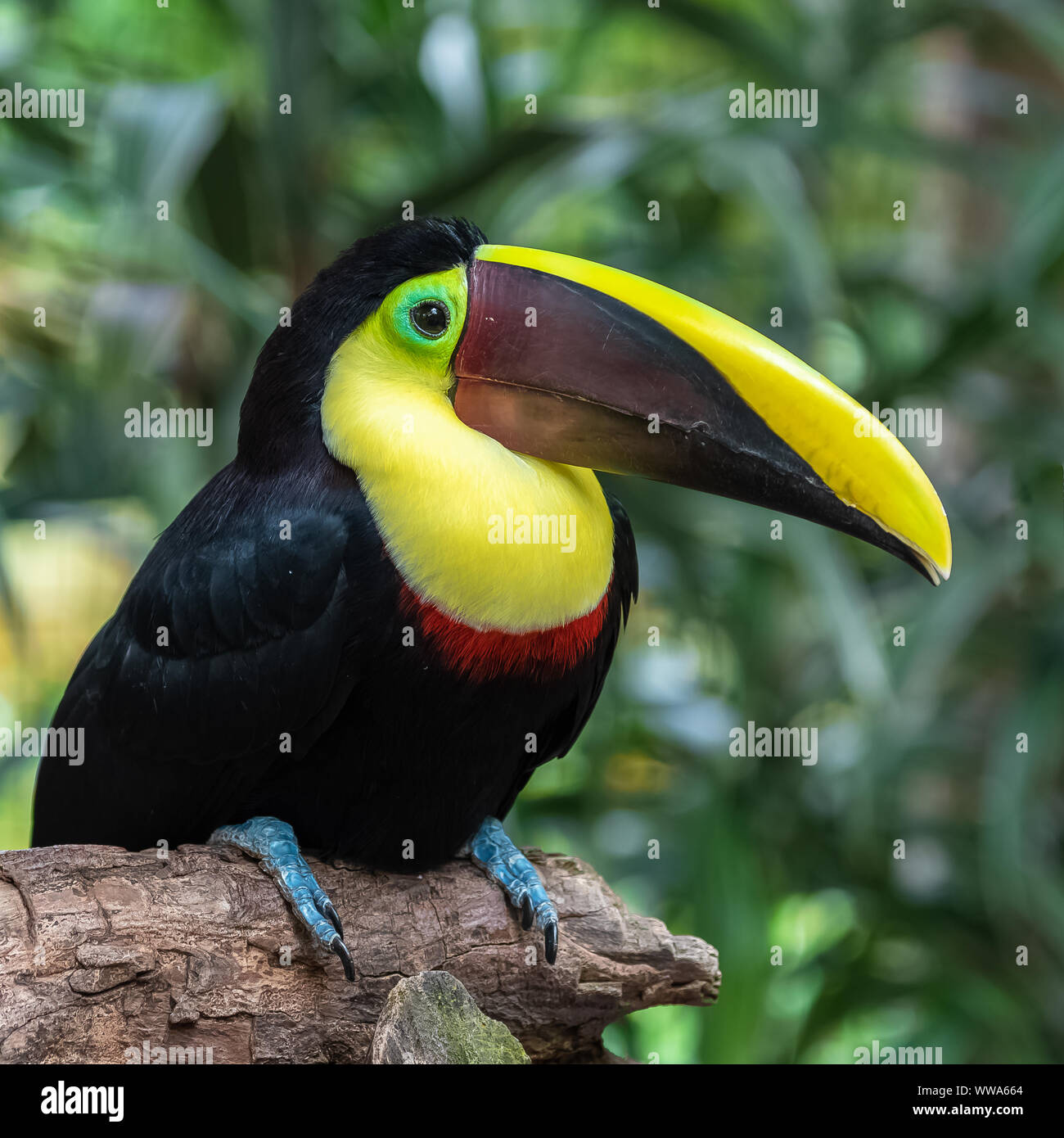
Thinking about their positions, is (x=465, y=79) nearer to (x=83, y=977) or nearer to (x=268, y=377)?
(x=268, y=377)

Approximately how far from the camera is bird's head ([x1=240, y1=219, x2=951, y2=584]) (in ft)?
4.72

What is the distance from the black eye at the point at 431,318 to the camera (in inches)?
57.9

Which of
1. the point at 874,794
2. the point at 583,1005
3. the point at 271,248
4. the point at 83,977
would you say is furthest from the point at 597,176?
the point at 83,977

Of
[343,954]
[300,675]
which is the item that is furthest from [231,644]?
[343,954]

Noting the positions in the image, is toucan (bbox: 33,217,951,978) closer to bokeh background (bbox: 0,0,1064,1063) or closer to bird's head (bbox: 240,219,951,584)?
bird's head (bbox: 240,219,951,584)

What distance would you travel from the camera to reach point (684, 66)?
4.03 m

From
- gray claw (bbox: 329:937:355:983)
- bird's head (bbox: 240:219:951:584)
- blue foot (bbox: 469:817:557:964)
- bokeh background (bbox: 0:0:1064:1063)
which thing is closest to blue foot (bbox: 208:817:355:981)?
gray claw (bbox: 329:937:355:983)

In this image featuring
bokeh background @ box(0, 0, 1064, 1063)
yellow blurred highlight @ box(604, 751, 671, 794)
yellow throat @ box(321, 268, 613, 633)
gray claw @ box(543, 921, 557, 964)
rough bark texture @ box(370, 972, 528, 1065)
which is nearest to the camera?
rough bark texture @ box(370, 972, 528, 1065)

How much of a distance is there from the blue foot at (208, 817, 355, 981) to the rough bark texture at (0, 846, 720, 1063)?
2cm

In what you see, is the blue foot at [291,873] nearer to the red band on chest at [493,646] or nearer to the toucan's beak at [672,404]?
the red band on chest at [493,646]

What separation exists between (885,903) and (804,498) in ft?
5.85

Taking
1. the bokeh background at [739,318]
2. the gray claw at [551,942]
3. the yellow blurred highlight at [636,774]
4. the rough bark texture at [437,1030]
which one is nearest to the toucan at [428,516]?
the gray claw at [551,942]

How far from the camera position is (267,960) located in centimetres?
144

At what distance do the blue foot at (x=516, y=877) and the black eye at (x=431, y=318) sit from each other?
685 millimetres
